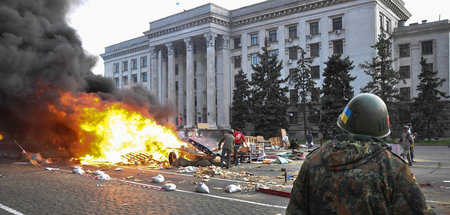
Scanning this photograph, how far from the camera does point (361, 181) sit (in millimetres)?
2039

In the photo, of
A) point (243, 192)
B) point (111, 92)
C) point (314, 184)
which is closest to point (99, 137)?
point (111, 92)

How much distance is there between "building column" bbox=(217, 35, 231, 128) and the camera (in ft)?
176

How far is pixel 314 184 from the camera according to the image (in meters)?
2.18

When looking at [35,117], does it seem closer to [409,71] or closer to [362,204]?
[362,204]

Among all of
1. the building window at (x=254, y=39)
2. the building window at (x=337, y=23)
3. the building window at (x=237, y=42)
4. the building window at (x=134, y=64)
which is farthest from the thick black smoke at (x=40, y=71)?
the building window at (x=134, y=64)

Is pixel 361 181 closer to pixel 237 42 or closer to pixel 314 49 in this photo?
pixel 314 49

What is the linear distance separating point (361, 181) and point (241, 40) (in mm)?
52760

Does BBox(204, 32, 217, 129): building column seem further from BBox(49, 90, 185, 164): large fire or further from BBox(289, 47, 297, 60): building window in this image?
BBox(49, 90, 185, 164): large fire

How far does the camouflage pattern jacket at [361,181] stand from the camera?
199 cm

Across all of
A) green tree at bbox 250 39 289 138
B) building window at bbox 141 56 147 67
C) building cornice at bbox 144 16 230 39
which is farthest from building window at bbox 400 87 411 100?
building window at bbox 141 56 147 67

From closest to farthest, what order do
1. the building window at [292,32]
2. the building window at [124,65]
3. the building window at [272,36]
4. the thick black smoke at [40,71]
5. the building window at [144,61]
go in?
the thick black smoke at [40,71]
the building window at [292,32]
the building window at [272,36]
the building window at [144,61]
the building window at [124,65]

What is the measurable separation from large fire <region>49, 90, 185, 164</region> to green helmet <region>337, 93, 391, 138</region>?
14.2 meters

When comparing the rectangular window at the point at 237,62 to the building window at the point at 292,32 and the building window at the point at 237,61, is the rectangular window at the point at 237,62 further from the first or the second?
the building window at the point at 292,32

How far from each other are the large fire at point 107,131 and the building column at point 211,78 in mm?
34884
